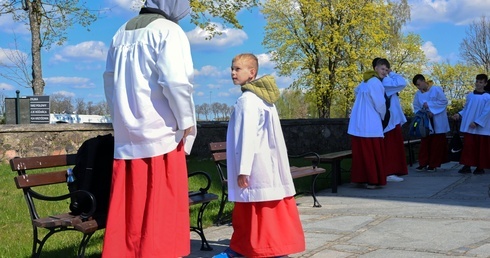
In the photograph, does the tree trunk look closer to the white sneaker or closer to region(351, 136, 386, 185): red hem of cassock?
the white sneaker

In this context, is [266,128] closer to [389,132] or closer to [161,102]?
[161,102]

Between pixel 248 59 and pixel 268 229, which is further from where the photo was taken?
pixel 248 59

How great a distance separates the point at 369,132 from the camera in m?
9.12

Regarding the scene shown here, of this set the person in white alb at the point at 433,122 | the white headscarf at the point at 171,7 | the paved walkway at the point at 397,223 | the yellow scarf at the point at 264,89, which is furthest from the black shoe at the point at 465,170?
the white headscarf at the point at 171,7

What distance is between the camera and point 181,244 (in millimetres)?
4156

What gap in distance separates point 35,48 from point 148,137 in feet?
54.5

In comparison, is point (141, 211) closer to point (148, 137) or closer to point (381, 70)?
point (148, 137)

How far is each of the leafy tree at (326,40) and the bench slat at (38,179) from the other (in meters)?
32.8

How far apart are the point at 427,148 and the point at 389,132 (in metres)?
2.18

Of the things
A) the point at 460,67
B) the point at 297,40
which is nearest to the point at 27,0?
the point at 297,40

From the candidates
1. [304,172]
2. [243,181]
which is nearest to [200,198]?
[243,181]

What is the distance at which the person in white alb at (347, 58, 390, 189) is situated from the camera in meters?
9.07

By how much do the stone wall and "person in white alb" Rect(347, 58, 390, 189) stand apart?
7317 millimetres

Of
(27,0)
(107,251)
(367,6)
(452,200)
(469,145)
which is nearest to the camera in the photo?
(107,251)
